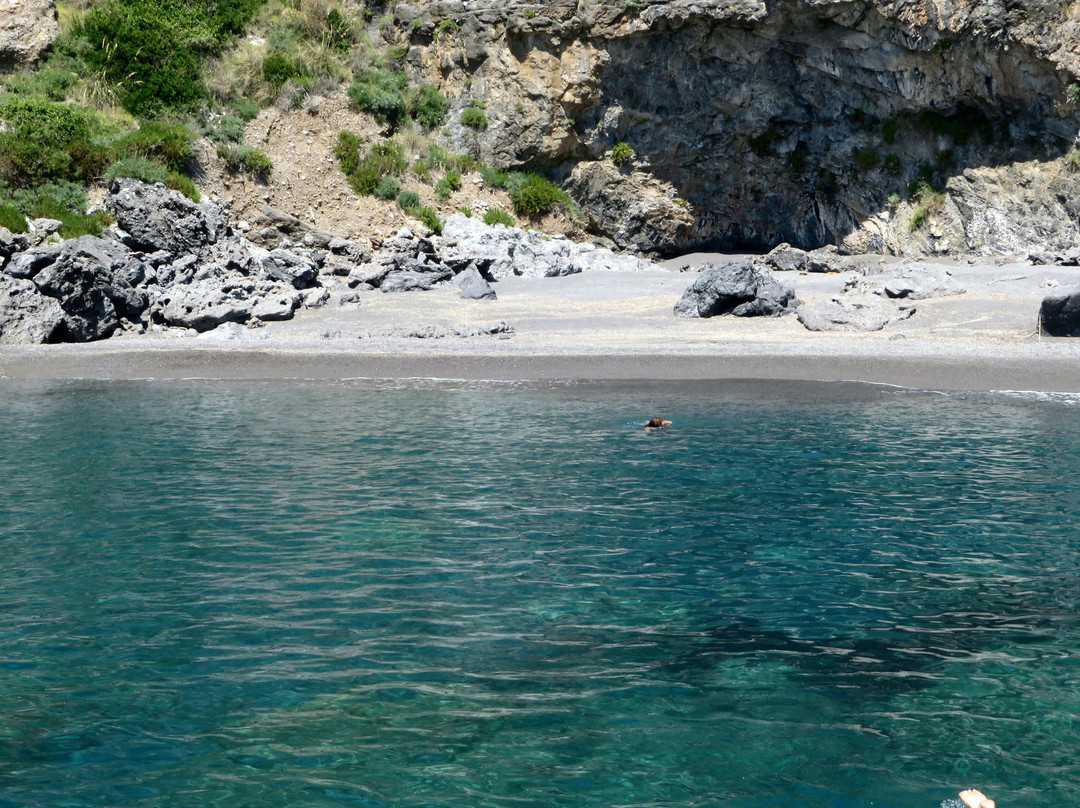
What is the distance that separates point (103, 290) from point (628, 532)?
39.3 feet

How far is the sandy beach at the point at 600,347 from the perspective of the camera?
12.6 metres

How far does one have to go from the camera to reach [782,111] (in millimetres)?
25484

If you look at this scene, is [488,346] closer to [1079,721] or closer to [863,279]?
[863,279]

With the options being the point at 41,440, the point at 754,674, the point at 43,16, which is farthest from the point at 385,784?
the point at 43,16

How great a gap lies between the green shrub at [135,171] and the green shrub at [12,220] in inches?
87.4

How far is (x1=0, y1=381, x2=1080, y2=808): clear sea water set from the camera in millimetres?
3564

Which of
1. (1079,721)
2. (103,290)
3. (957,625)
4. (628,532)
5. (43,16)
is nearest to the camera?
(1079,721)

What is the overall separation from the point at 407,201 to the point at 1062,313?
14.3 metres

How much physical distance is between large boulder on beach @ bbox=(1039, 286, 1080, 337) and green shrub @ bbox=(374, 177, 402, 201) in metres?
14.5

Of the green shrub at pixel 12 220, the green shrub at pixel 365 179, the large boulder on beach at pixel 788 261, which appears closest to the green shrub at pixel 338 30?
the green shrub at pixel 365 179

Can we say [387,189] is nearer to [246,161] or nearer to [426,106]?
[246,161]

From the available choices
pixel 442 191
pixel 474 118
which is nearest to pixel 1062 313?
pixel 442 191

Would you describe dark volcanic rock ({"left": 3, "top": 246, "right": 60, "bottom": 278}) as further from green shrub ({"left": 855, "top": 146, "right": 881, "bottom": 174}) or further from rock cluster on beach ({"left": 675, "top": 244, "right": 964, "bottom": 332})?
green shrub ({"left": 855, "top": 146, "right": 881, "bottom": 174})

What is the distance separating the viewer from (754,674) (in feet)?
14.4
